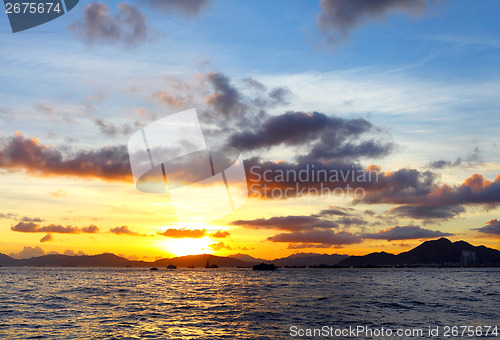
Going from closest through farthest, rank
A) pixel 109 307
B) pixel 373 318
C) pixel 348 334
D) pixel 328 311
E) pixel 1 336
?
pixel 1 336 < pixel 348 334 < pixel 373 318 < pixel 328 311 < pixel 109 307

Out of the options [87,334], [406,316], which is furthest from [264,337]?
[406,316]

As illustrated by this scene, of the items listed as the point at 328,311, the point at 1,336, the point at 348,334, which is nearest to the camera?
the point at 1,336

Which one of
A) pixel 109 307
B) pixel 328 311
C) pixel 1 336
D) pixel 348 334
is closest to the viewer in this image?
pixel 1 336

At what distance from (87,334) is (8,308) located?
25502 mm

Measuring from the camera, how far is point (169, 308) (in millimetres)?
57500

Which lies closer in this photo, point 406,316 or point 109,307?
point 406,316

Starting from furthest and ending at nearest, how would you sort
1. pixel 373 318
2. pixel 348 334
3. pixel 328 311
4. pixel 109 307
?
pixel 109 307 < pixel 328 311 < pixel 373 318 < pixel 348 334

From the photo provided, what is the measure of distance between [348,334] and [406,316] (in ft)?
53.5

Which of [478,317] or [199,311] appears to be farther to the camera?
[199,311]

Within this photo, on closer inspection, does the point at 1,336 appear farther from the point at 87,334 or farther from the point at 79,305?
the point at 79,305

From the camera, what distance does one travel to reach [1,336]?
34938 millimetres

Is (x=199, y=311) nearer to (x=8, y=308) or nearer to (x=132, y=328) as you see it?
(x=132, y=328)

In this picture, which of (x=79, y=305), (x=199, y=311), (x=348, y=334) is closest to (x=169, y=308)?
(x=199, y=311)

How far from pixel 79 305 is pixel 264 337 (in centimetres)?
3599
